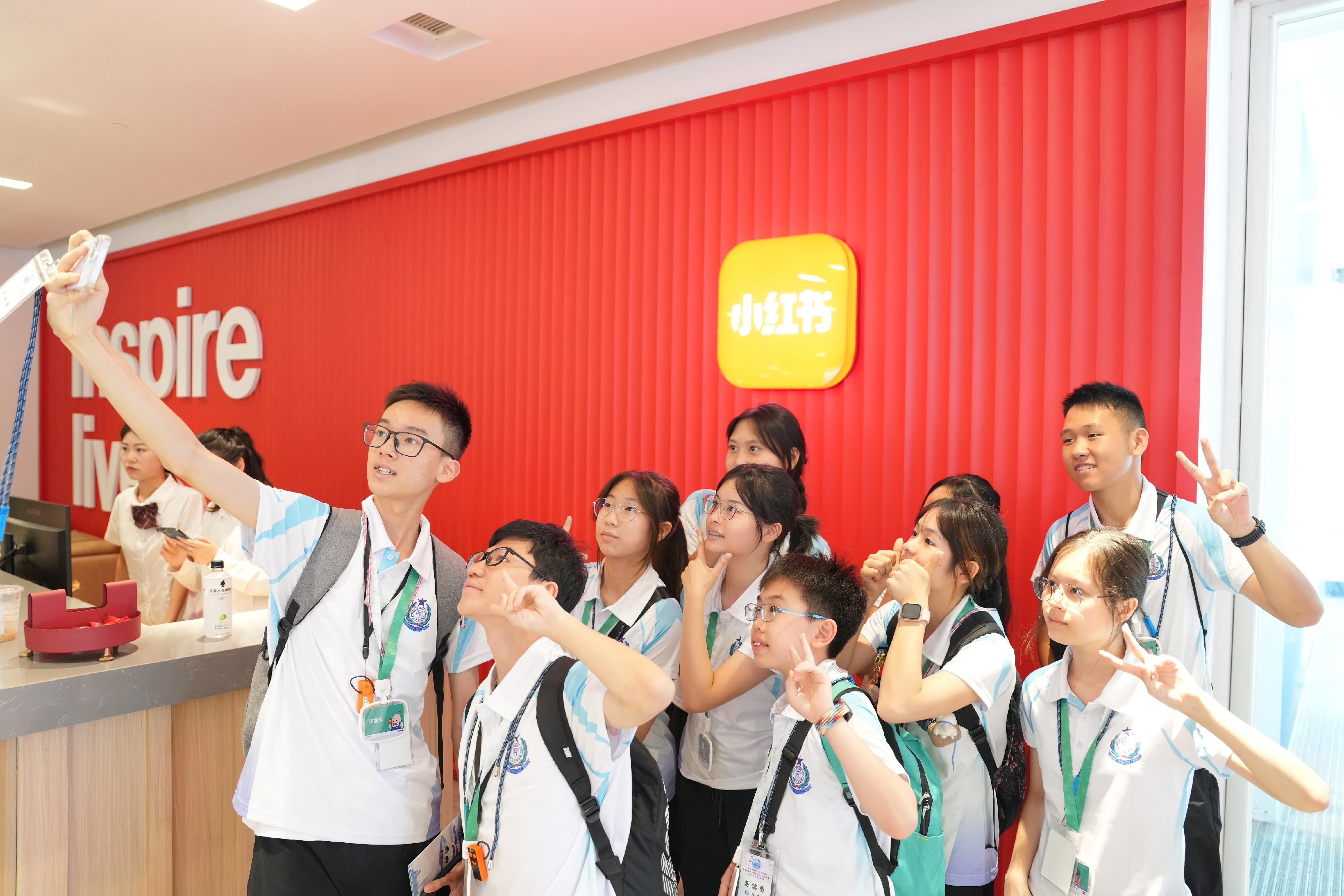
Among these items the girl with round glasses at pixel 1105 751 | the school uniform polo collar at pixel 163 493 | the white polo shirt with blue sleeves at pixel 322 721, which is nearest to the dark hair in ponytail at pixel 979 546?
the girl with round glasses at pixel 1105 751

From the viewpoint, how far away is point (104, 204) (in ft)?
20.0

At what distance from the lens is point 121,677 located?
7.22 feet

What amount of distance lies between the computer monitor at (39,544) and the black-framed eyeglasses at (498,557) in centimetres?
199

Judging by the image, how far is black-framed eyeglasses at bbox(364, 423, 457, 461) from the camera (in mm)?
1999

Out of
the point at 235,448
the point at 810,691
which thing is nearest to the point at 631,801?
the point at 810,691

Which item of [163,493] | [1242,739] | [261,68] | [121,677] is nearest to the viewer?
[1242,739]

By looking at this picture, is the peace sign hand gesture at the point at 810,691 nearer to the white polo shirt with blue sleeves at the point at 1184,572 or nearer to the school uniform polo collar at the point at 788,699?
the school uniform polo collar at the point at 788,699

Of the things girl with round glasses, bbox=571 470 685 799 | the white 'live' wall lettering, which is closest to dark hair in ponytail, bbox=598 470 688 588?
girl with round glasses, bbox=571 470 685 799

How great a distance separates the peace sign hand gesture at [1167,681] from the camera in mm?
1462

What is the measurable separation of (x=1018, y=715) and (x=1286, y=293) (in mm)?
1550

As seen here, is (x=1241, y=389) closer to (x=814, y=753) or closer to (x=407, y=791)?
(x=814, y=753)

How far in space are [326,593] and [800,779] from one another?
1011 millimetres

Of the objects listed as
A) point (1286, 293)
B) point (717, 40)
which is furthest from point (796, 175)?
point (1286, 293)

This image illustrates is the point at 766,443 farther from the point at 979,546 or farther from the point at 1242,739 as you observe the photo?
the point at 1242,739
